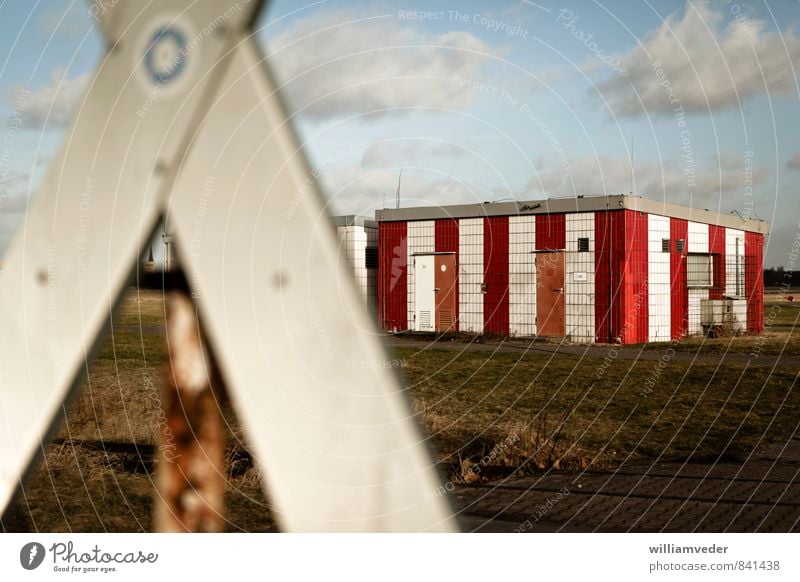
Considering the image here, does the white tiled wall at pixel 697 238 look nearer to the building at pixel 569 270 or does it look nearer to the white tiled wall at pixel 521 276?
the building at pixel 569 270

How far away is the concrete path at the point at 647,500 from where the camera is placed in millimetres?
5332

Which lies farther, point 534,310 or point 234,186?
point 534,310

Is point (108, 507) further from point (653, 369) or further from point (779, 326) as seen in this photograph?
point (779, 326)

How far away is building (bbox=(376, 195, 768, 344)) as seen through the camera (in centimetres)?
2034

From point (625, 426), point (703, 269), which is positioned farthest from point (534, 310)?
point (625, 426)

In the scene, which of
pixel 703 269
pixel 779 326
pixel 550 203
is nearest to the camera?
pixel 550 203

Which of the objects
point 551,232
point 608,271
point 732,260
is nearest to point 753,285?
point 732,260

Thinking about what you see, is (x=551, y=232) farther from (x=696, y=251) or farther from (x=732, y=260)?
(x=732, y=260)

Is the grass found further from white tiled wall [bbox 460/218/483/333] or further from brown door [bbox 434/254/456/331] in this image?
brown door [bbox 434/254/456/331]

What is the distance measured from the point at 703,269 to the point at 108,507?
68.5ft

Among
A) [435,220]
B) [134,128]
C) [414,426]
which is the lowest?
[414,426]

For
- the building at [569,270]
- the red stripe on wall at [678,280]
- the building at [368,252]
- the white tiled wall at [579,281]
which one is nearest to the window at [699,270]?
the building at [569,270]

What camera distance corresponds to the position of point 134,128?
1.21 metres

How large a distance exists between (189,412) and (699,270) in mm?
A: 23684
